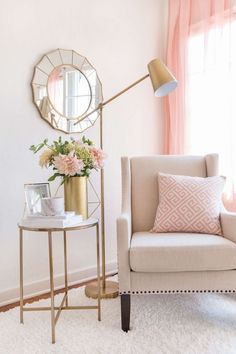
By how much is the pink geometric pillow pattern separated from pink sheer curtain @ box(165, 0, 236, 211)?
0.53 metres

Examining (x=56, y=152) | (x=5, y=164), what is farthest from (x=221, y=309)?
(x=5, y=164)

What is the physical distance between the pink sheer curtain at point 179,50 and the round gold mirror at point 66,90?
695 millimetres

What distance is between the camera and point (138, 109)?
3035mm

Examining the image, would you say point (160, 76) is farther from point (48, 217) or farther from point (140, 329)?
point (140, 329)

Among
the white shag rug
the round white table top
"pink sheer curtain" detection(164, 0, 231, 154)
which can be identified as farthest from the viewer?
"pink sheer curtain" detection(164, 0, 231, 154)

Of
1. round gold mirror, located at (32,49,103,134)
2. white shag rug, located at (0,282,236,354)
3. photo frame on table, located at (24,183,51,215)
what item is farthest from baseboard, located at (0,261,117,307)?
round gold mirror, located at (32,49,103,134)

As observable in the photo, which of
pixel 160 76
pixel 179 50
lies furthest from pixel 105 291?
Answer: pixel 179 50

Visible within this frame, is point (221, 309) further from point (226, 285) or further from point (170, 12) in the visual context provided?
point (170, 12)

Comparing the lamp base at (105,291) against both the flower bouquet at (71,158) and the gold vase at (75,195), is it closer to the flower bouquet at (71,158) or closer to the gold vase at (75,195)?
the gold vase at (75,195)

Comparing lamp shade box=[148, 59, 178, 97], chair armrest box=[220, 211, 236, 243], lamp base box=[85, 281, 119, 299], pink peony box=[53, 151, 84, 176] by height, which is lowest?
lamp base box=[85, 281, 119, 299]

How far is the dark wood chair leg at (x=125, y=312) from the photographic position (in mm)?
1810

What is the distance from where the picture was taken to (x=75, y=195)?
2008mm

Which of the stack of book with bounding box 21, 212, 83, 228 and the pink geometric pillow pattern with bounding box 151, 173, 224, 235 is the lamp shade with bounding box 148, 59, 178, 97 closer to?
the pink geometric pillow pattern with bounding box 151, 173, 224, 235

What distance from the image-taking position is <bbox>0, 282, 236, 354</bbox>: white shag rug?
165 cm
